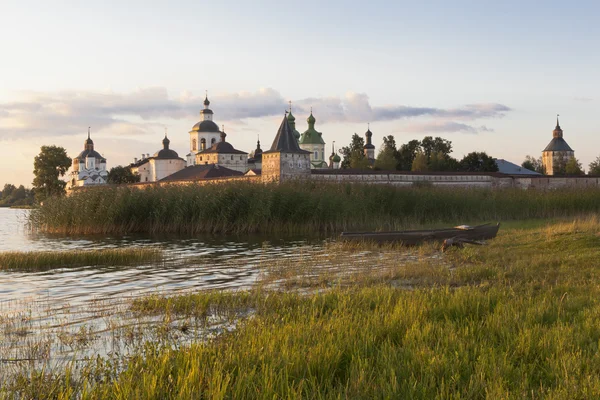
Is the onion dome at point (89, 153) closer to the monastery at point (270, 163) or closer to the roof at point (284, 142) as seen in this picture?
the monastery at point (270, 163)

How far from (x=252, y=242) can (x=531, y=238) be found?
27.0ft

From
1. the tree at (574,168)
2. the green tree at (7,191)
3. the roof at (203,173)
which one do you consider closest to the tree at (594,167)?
the tree at (574,168)

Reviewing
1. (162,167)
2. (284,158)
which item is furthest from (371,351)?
(162,167)

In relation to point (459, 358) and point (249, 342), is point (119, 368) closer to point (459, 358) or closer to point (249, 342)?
point (249, 342)

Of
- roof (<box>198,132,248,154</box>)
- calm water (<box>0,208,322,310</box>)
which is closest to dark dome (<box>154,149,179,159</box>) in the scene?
roof (<box>198,132,248,154</box>)

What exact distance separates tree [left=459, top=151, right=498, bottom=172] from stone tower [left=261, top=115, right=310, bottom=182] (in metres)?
25.8

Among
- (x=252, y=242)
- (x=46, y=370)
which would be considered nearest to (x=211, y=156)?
(x=252, y=242)

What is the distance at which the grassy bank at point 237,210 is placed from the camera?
73.7 feet

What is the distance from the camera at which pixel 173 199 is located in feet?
76.8

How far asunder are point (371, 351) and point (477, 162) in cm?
7073

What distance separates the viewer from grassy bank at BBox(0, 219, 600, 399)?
12.6 ft

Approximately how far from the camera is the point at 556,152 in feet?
324

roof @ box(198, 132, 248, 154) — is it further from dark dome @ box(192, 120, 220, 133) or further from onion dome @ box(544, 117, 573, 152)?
onion dome @ box(544, 117, 573, 152)

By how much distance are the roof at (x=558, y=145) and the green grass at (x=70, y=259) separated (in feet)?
318
